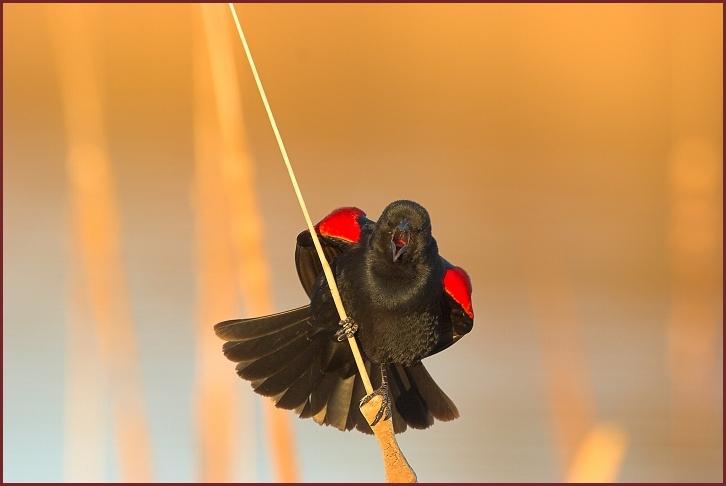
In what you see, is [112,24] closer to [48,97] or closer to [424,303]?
[48,97]

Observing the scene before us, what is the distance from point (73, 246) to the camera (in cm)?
354

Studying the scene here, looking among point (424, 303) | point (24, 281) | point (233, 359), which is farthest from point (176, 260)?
point (424, 303)

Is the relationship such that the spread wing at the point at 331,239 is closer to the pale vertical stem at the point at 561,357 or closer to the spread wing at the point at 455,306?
the spread wing at the point at 455,306

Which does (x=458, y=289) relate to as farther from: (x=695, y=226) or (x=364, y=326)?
(x=695, y=226)

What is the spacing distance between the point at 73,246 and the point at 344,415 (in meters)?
1.11

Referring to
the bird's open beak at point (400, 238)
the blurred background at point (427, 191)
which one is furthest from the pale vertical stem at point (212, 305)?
the bird's open beak at point (400, 238)

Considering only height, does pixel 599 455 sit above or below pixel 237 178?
below

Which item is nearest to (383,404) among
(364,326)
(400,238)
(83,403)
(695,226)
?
(364,326)

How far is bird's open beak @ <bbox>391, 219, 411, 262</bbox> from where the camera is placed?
8.36 ft

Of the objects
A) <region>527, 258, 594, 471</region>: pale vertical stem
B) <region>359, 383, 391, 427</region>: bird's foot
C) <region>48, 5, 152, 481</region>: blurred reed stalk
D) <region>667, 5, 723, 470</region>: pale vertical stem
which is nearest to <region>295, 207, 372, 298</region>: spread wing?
<region>359, 383, 391, 427</region>: bird's foot

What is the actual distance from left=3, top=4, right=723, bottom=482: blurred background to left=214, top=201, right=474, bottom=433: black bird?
374 mm

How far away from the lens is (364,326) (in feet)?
8.71

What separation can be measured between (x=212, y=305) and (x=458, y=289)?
1.02 metres

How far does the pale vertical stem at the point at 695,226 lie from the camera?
3980mm
